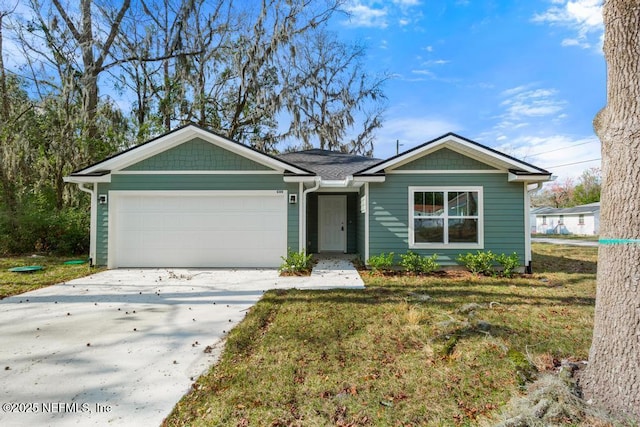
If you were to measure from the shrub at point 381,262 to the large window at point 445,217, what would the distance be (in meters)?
0.74

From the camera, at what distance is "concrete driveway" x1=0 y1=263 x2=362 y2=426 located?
2502 millimetres

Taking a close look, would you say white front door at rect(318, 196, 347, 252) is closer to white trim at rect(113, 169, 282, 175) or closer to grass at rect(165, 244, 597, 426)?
white trim at rect(113, 169, 282, 175)

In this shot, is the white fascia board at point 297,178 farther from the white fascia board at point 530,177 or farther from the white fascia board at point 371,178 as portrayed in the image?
the white fascia board at point 530,177

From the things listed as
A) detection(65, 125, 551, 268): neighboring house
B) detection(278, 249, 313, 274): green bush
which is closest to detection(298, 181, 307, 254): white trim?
detection(65, 125, 551, 268): neighboring house

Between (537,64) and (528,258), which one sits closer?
(528,258)

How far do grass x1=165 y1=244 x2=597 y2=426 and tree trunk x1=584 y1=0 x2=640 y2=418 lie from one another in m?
0.64

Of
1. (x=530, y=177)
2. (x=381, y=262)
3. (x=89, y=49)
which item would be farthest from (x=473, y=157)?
(x=89, y=49)

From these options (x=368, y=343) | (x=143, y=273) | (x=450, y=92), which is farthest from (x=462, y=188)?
(x=450, y=92)

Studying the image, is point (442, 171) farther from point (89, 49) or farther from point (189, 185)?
point (89, 49)

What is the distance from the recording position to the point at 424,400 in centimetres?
255

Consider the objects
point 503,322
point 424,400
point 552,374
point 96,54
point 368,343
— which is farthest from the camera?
point 96,54

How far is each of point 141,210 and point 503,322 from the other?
27.8ft

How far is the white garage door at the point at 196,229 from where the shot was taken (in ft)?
28.0

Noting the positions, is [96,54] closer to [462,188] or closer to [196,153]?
[196,153]
